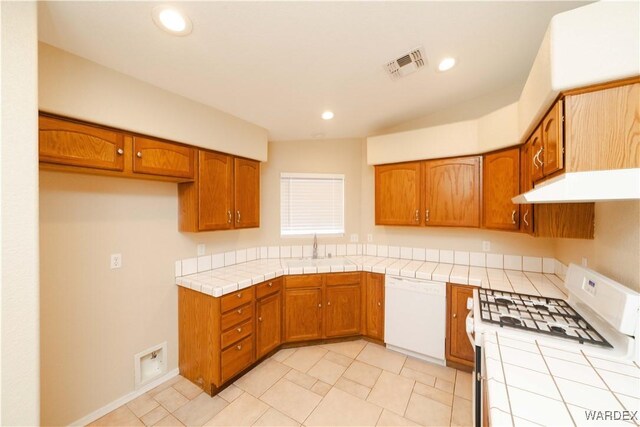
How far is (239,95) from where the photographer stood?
6.82 ft

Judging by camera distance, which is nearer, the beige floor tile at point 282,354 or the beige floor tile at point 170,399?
the beige floor tile at point 170,399

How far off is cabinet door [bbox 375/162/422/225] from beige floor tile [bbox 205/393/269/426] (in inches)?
82.5

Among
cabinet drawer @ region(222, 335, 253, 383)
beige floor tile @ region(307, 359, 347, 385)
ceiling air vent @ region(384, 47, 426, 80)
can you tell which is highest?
ceiling air vent @ region(384, 47, 426, 80)

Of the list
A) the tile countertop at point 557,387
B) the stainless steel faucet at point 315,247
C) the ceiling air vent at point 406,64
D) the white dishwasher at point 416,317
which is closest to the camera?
the tile countertop at point 557,387

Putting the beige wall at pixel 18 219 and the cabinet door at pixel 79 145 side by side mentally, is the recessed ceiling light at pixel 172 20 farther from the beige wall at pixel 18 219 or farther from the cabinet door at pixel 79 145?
the cabinet door at pixel 79 145

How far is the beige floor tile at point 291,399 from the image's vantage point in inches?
72.2

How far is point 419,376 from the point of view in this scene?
7.27 ft

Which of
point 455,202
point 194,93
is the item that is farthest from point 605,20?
point 194,93

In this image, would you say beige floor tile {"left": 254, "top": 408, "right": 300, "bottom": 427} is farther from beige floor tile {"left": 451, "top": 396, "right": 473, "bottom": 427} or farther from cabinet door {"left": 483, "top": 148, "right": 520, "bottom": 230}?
cabinet door {"left": 483, "top": 148, "right": 520, "bottom": 230}

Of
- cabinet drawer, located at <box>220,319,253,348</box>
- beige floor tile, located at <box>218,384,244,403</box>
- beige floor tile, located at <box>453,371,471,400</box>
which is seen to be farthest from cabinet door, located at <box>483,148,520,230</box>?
beige floor tile, located at <box>218,384,244,403</box>

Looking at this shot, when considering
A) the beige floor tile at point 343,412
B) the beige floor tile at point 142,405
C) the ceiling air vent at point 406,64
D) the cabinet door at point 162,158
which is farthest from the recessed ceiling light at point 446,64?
the beige floor tile at point 142,405

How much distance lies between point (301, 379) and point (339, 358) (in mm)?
476

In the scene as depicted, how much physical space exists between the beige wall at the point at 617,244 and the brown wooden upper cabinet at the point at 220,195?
8.95 feet

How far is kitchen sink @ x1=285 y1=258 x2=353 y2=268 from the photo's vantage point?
2836 mm
